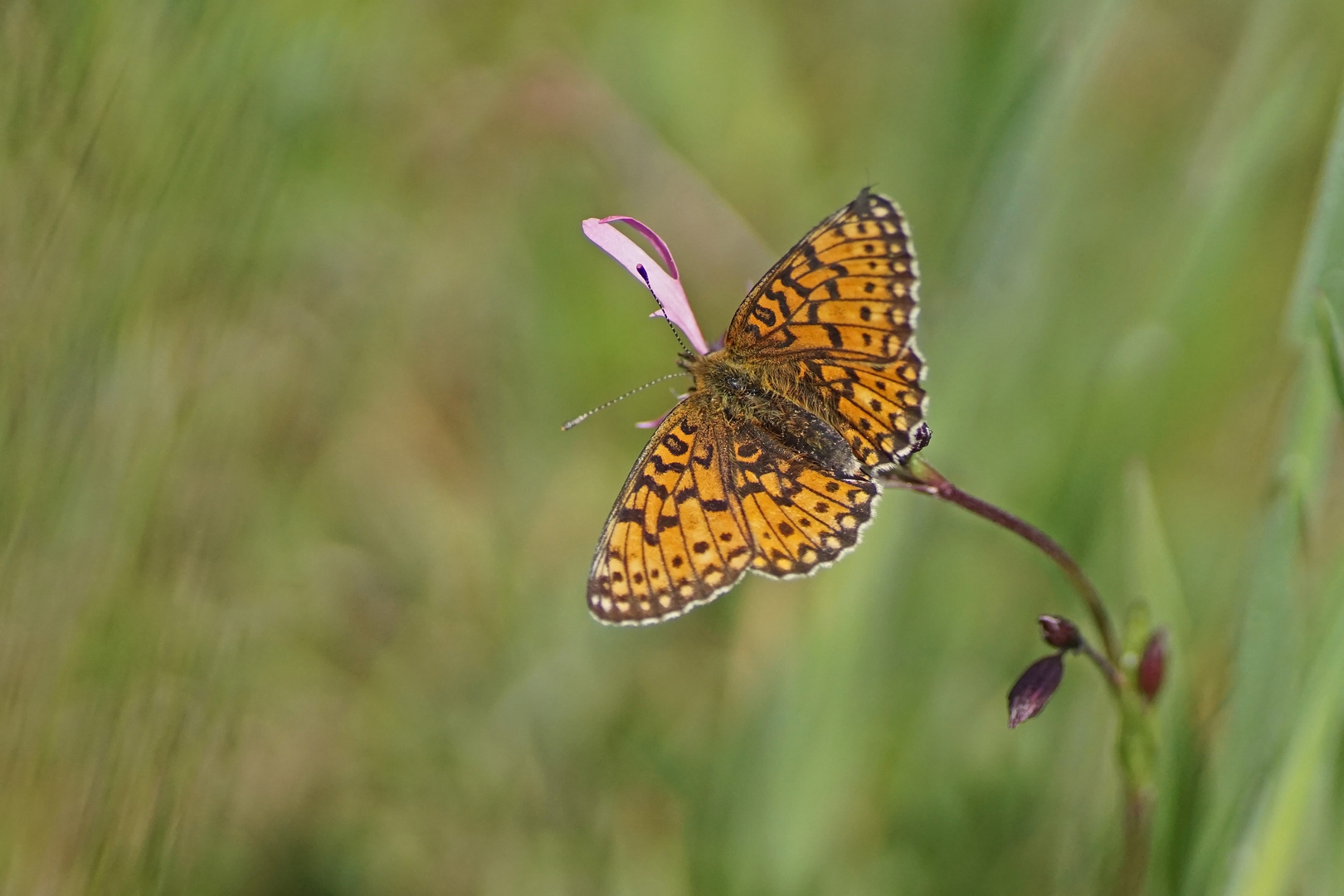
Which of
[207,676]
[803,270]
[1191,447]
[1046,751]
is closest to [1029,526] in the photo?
[803,270]

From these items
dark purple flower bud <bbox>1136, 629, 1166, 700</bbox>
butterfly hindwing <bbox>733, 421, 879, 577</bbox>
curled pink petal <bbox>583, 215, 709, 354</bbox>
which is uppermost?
curled pink petal <bbox>583, 215, 709, 354</bbox>

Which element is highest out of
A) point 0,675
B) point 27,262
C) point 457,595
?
point 27,262

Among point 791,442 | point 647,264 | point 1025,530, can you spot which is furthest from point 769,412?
point 1025,530

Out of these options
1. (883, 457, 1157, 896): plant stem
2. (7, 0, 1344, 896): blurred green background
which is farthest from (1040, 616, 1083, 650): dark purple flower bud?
(7, 0, 1344, 896): blurred green background

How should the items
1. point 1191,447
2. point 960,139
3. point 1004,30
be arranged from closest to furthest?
point 1004,30 < point 960,139 < point 1191,447

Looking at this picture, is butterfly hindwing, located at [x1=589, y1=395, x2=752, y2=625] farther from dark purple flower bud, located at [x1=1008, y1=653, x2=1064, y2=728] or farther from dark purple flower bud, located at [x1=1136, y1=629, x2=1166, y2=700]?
dark purple flower bud, located at [x1=1136, y1=629, x2=1166, y2=700]

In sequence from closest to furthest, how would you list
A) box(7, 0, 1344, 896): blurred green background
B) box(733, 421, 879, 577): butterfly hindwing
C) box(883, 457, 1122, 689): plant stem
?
1. box(883, 457, 1122, 689): plant stem
2. box(733, 421, 879, 577): butterfly hindwing
3. box(7, 0, 1344, 896): blurred green background

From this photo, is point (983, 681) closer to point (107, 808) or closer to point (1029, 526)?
point (1029, 526)
